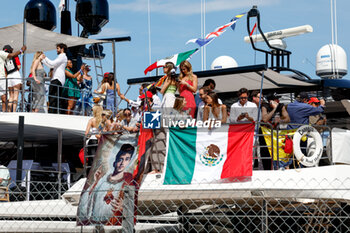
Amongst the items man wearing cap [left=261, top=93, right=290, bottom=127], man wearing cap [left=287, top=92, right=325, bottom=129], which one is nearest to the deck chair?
man wearing cap [left=261, top=93, right=290, bottom=127]

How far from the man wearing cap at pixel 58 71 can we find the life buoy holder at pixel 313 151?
6.55 m

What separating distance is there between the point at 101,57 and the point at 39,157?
359 cm

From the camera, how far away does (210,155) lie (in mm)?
8797

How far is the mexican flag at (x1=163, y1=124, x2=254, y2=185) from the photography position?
28.5 ft

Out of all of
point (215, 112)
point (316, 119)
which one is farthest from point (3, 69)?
point (316, 119)

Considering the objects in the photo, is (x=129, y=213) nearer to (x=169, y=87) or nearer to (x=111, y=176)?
(x=111, y=176)

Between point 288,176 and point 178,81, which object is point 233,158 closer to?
point 288,176

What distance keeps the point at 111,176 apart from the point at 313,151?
118 inches

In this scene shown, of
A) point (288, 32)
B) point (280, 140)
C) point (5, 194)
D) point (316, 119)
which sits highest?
point (288, 32)

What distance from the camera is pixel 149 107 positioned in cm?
978

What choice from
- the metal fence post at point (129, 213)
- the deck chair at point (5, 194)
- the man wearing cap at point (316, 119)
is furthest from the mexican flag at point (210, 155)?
the deck chair at point (5, 194)

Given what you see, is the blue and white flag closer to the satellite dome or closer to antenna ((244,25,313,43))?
antenna ((244,25,313,43))

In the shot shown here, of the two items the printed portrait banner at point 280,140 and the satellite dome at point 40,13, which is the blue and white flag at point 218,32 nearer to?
the printed portrait banner at point 280,140

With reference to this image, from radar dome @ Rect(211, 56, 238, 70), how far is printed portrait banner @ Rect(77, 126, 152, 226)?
8.13 metres
